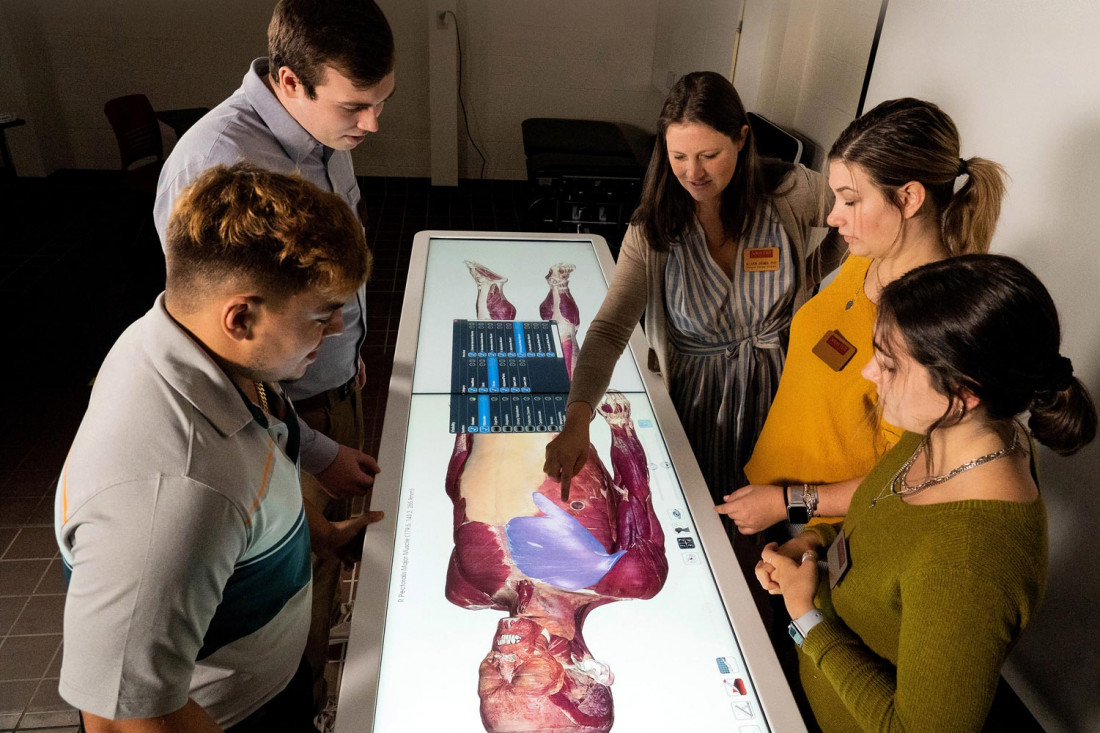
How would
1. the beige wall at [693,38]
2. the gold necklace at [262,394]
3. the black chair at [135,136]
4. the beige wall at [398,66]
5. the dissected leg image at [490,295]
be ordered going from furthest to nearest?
the beige wall at [398,66] < the black chair at [135,136] < the beige wall at [693,38] < the dissected leg image at [490,295] < the gold necklace at [262,394]

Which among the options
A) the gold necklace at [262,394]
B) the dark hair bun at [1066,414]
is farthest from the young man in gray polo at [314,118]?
the dark hair bun at [1066,414]

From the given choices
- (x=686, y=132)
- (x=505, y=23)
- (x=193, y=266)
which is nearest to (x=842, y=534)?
(x=686, y=132)

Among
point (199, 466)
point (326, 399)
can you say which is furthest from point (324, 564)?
point (199, 466)

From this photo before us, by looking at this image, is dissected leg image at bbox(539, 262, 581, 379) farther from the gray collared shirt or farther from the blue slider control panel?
the gray collared shirt

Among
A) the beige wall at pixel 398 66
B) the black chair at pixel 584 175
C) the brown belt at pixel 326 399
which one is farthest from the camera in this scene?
the beige wall at pixel 398 66

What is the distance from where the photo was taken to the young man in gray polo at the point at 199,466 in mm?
825

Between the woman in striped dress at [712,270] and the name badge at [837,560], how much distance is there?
609 millimetres

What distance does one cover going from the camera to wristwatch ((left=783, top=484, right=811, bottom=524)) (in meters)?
1.58

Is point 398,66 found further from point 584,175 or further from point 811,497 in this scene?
point 811,497

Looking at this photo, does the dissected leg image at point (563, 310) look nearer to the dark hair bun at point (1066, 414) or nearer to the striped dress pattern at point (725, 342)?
the striped dress pattern at point (725, 342)

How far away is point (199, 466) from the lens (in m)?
0.88

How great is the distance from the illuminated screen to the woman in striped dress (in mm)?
192

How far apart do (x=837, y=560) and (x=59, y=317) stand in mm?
4552

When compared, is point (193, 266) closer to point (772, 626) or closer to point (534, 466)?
point (534, 466)
